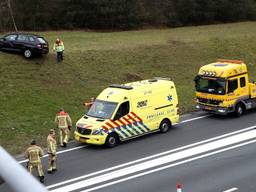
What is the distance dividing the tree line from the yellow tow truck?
2947 cm

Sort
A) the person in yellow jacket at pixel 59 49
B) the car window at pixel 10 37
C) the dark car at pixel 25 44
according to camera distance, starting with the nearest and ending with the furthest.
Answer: the dark car at pixel 25 44 → the car window at pixel 10 37 → the person in yellow jacket at pixel 59 49

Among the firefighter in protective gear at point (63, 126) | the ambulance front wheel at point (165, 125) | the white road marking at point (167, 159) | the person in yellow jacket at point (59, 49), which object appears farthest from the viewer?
the person in yellow jacket at point (59, 49)

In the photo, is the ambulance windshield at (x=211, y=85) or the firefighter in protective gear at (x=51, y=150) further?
the ambulance windshield at (x=211, y=85)

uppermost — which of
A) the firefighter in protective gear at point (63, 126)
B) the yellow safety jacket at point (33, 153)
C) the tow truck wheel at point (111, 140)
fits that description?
the yellow safety jacket at point (33, 153)

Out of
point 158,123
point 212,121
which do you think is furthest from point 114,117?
point 212,121

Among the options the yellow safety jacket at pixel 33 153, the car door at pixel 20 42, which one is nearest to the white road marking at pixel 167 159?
the yellow safety jacket at pixel 33 153

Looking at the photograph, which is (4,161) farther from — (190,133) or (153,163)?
(190,133)

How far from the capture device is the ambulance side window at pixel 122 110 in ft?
64.8

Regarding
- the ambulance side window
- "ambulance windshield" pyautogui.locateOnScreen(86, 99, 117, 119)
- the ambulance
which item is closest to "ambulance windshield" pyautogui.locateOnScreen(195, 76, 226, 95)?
the ambulance

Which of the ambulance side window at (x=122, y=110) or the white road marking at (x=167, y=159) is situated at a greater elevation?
the ambulance side window at (x=122, y=110)

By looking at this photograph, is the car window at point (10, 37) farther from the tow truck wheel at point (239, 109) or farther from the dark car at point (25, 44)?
the tow truck wheel at point (239, 109)

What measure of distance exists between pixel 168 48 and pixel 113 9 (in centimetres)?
1526

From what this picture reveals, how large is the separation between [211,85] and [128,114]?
636 centimetres

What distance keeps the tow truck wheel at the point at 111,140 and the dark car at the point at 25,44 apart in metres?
11.7
